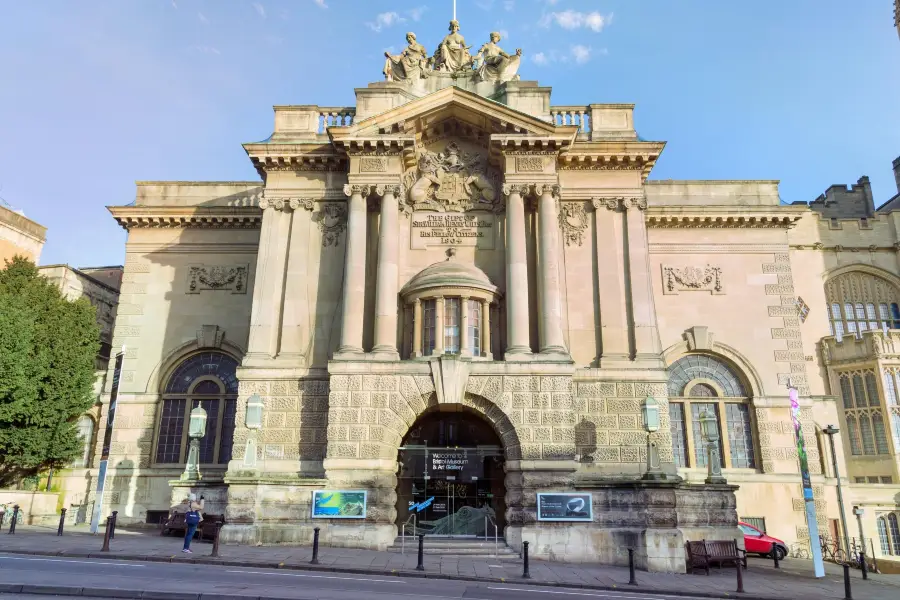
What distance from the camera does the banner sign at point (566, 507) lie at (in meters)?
21.3

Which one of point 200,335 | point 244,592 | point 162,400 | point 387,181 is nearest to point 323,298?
point 387,181

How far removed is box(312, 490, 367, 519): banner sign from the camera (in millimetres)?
21578

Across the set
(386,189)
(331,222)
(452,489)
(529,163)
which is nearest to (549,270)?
(529,163)

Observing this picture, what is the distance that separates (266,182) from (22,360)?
12.0 m

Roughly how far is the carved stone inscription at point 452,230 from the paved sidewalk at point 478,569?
11293 millimetres

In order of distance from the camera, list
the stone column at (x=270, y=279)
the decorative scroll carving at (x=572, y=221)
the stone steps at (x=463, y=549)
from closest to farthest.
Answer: the stone steps at (x=463, y=549), the stone column at (x=270, y=279), the decorative scroll carving at (x=572, y=221)

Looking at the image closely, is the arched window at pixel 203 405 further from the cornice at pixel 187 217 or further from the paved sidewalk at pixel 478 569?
the paved sidewalk at pixel 478 569

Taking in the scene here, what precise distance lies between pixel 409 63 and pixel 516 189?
7.58 m

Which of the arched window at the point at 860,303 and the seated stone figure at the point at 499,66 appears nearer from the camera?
the seated stone figure at the point at 499,66

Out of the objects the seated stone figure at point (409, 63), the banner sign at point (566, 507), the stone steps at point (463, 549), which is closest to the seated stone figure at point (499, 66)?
the seated stone figure at point (409, 63)

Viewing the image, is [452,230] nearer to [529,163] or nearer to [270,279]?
[529,163]

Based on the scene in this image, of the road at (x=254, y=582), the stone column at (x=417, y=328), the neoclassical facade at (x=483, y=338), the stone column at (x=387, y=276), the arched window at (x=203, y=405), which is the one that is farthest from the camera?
the arched window at (x=203, y=405)

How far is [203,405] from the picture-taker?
30.0m

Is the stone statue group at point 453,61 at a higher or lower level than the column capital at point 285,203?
higher
